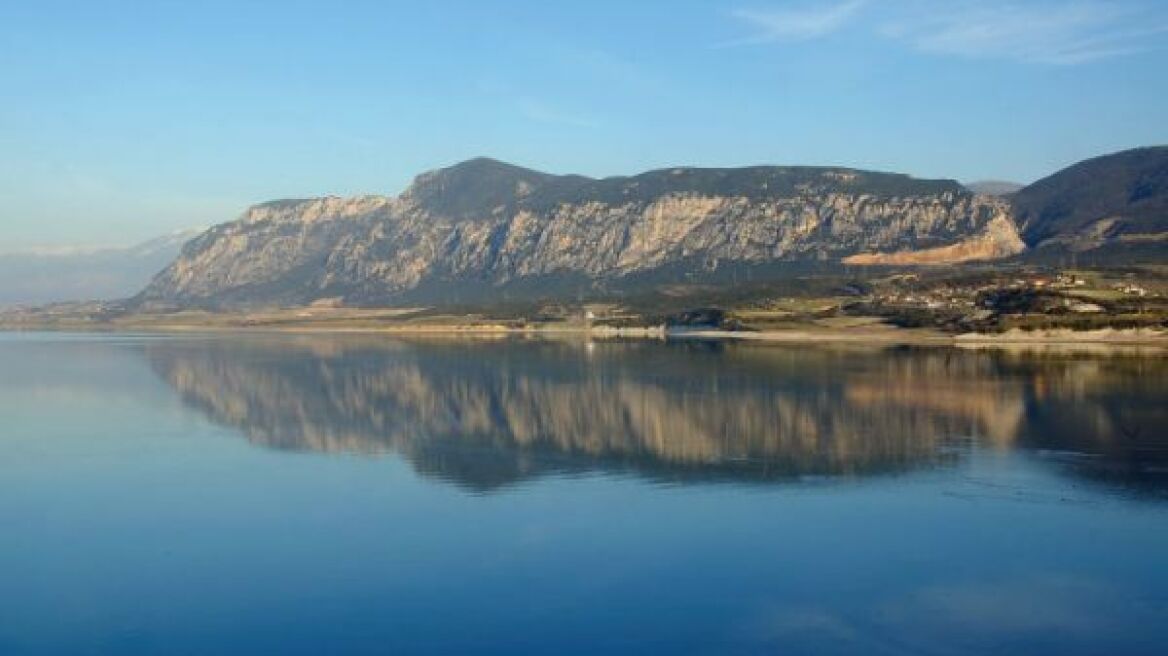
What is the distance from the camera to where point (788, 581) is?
63.8 ft

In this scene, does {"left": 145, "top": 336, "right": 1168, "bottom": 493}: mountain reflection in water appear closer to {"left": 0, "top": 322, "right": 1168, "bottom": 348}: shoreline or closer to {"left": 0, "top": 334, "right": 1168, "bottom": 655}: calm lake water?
{"left": 0, "top": 334, "right": 1168, "bottom": 655}: calm lake water

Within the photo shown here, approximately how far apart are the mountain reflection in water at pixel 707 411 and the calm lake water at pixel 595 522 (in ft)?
0.73

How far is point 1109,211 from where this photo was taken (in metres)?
173

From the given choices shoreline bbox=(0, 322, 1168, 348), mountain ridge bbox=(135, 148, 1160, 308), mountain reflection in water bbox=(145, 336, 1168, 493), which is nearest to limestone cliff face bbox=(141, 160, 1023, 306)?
mountain ridge bbox=(135, 148, 1160, 308)

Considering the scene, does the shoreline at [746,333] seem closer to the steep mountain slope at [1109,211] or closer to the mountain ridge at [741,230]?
the mountain ridge at [741,230]

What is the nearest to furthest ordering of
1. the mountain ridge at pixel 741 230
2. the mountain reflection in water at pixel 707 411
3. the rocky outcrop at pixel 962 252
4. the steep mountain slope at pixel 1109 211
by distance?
1. the mountain reflection in water at pixel 707 411
2. the steep mountain slope at pixel 1109 211
3. the rocky outcrop at pixel 962 252
4. the mountain ridge at pixel 741 230

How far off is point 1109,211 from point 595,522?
6643 inches

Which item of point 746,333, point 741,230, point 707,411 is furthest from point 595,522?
point 741,230

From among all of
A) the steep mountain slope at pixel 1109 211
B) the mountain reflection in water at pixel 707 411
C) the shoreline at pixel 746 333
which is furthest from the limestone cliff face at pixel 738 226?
the mountain reflection in water at pixel 707 411

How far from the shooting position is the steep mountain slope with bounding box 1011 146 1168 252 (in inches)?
5984

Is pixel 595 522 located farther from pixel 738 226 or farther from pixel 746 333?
pixel 738 226

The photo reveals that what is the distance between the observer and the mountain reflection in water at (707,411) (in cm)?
3119

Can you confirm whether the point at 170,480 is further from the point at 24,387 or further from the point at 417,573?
A: the point at 24,387

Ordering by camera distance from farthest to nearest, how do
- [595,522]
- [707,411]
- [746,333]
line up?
[746,333] → [707,411] → [595,522]
